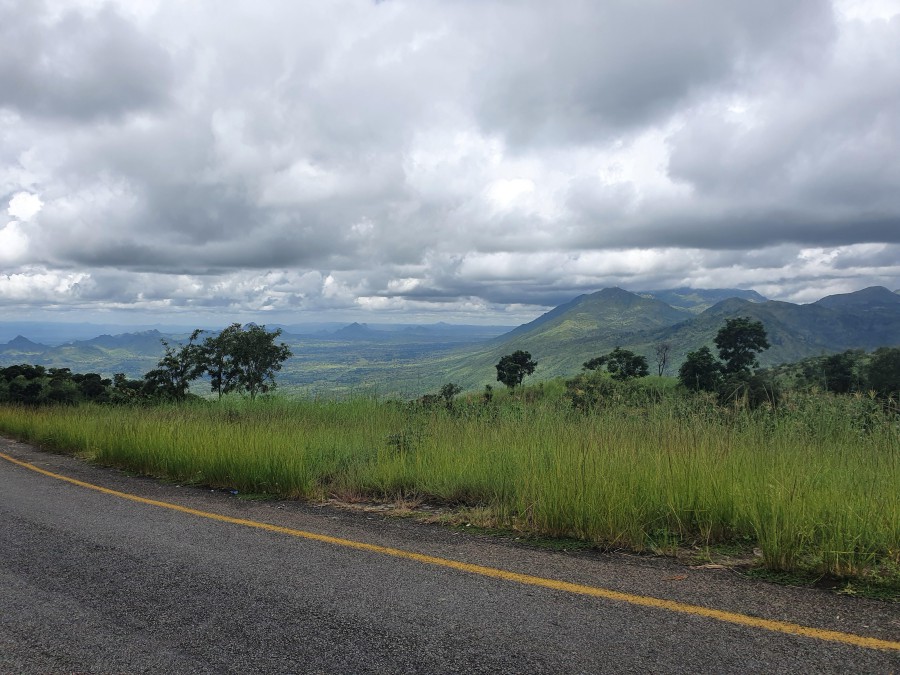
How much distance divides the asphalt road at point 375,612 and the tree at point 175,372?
17700 mm

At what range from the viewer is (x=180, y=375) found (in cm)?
2317

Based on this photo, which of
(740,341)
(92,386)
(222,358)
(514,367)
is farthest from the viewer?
(740,341)

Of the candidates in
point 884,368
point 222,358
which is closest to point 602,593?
point 884,368

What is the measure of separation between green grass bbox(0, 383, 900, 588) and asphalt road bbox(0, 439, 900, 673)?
23.6 inches

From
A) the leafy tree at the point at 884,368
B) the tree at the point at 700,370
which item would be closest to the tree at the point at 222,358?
the tree at the point at 700,370

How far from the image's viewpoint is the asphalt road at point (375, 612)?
A: 10.6 feet

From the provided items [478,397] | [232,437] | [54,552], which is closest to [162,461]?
[232,437]

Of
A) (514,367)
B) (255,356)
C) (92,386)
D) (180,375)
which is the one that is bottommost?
(514,367)

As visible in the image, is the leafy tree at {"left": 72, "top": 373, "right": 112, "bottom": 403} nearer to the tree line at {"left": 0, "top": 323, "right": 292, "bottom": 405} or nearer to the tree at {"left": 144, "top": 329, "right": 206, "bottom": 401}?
the tree line at {"left": 0, "top": 323, "right": 292, "bottom": 405}

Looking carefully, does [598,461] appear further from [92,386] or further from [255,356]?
[92,386]

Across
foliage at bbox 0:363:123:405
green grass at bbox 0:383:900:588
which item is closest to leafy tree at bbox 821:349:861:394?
green grass at bbox 0:383:900:588

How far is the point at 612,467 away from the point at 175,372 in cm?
2135

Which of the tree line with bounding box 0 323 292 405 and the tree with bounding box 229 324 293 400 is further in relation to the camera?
the tree with bounding box 229 324 293 400

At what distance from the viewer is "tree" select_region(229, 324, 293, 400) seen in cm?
2698
